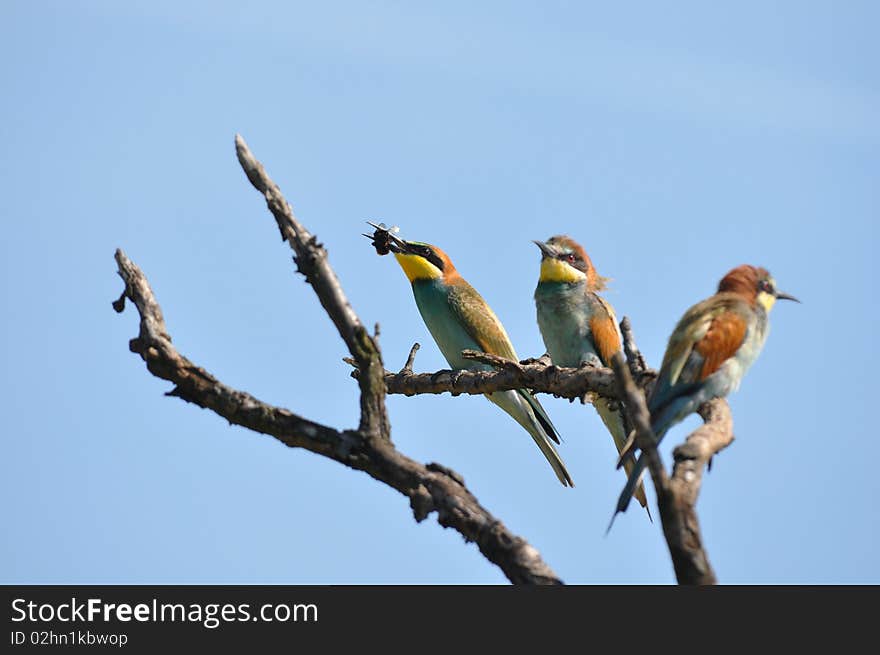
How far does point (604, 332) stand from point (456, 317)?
95cm

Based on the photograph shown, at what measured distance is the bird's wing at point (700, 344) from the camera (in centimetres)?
367

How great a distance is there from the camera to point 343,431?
2793mm

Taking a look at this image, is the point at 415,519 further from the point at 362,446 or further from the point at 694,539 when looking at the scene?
A: the point at 694,539

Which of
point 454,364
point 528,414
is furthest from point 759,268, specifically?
point 454,364

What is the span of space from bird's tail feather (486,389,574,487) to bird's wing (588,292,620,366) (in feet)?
1.40

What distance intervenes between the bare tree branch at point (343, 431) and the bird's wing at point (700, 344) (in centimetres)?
124

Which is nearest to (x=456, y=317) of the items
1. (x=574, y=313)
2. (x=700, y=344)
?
(x=574, y=313)

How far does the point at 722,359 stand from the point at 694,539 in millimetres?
1647

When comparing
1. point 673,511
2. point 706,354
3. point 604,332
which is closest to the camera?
point 673,511

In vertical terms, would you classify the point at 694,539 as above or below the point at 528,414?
below

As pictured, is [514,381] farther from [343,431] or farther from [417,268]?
[417,268]

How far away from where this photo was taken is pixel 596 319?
560 cm
